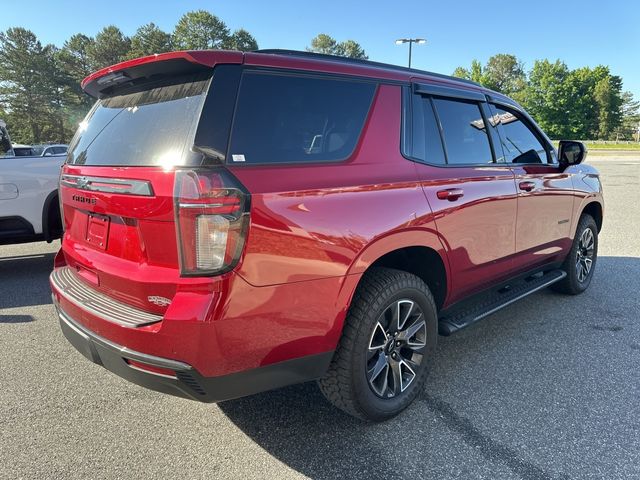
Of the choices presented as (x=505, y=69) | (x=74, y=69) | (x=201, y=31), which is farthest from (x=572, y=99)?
(x=74, y=69)

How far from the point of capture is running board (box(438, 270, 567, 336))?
288cm

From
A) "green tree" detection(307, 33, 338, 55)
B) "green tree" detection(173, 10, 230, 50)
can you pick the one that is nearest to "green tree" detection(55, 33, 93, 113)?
"green tree" detection(173, 10, 230, 50)

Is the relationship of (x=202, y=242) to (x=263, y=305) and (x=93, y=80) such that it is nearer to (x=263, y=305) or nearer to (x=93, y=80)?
(x=263, y=305)

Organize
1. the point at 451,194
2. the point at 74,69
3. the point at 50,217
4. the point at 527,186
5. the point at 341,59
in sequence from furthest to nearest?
the point at 74,69
the point at 50,217
the point at 527,186
the point at 451,194
the point at 341,59

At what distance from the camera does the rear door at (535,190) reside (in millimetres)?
3434

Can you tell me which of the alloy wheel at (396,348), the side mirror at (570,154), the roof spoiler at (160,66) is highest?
the roof spoiler at (160,66)

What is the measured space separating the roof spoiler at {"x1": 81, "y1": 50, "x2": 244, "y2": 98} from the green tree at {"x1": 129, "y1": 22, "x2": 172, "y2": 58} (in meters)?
65.7

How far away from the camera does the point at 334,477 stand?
2.05 meters

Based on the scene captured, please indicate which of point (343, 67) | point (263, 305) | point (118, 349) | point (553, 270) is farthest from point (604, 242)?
point (118, 349)

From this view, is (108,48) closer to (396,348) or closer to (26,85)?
(26,85)

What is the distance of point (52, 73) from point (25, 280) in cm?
6354

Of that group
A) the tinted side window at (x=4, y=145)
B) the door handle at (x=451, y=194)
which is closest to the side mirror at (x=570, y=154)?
the door handle at (x=451, y=194)

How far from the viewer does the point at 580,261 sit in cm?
456

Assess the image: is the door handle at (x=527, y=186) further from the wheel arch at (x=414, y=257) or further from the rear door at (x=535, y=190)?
the wheel arch at (x=414, y=257)
